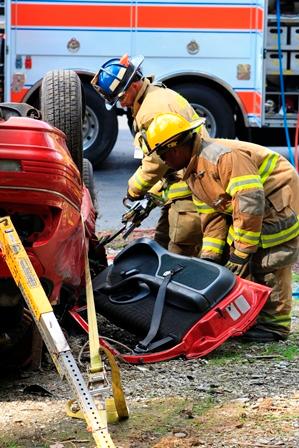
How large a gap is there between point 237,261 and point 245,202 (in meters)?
0.36

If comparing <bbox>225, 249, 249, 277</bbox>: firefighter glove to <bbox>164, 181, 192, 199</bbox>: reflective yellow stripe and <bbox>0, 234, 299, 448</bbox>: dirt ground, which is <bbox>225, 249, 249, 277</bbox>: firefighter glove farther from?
<bbox>164, 181, 192, 199</bbox>: reflective yellow stripe

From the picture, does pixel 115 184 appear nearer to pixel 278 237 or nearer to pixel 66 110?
pixel 66 110

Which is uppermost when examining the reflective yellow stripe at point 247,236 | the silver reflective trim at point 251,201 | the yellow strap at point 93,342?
the silver reflective trim at point 251,201

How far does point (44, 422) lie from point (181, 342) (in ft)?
3.61

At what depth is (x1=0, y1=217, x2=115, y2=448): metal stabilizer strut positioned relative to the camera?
3.20 metres

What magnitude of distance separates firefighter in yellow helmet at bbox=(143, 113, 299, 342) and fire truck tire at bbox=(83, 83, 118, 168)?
6.38 meters

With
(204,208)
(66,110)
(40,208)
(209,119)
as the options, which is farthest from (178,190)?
(209,119)

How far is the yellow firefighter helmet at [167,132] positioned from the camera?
204 inches

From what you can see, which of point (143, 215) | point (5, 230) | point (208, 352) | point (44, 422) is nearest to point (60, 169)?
point (5, 230)

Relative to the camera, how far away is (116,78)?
6.55 m

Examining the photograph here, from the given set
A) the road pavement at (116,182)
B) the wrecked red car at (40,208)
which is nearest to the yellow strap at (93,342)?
the wrecked red car at (40,208)

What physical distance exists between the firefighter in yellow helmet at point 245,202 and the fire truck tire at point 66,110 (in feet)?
1.28

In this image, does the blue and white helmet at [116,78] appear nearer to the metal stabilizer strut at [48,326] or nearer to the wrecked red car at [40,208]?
the wrecked red car at [40,208]

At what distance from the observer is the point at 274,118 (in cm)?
1200
